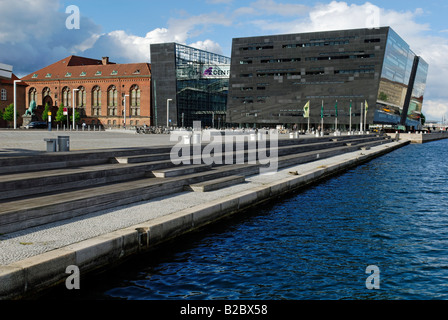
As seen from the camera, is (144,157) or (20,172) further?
(144,157)

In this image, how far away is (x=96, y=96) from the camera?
4845 inches

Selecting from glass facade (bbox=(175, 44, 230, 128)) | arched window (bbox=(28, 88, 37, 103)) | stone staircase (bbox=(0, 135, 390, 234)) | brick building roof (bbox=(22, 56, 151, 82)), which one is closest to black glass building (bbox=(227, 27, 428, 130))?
glass facade (bbox=(175, 44, 230, 128))

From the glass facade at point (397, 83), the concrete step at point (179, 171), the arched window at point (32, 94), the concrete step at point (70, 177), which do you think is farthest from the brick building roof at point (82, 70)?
the concrete step at point (70, 177)

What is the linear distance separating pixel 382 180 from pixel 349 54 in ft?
303

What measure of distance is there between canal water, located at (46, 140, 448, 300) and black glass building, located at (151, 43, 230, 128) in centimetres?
10118

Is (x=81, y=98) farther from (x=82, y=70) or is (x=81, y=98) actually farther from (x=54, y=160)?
(x=54, y=160)

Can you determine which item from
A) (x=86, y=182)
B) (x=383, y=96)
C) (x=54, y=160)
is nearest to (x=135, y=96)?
(x=383, y=96)

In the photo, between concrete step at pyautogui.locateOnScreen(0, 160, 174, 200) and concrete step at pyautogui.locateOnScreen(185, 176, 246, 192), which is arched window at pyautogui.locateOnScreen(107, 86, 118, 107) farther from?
concrete step at pyautogui.locateOnScreen(0, 160, 174, 200)

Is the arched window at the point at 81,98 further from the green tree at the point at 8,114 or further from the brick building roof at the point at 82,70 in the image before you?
the green tree at the point at 8,114

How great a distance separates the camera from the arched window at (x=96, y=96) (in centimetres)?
12225
